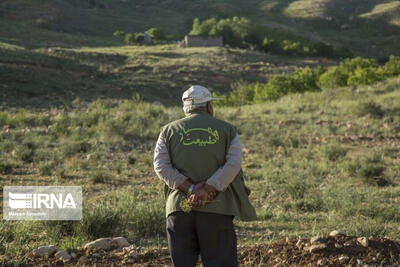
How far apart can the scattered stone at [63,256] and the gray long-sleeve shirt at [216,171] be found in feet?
5.90

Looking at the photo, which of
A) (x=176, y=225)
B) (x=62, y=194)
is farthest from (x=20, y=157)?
(x=176, y=225)

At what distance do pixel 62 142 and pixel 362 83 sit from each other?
64.3 feet

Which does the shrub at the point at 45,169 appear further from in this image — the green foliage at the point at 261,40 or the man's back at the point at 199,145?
the green foliage at the point at 261,40

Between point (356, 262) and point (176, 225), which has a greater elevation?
point (176, 225)

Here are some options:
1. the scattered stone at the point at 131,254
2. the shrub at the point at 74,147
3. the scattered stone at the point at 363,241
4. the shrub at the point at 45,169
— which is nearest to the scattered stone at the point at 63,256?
the scattered stone at the point at 131,254

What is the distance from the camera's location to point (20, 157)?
11148 millimetres

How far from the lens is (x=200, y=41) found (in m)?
56.9

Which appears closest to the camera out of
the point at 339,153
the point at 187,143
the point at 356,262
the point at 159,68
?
the point at 187,143

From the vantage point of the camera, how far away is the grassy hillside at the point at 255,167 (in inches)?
225

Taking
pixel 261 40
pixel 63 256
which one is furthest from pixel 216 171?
pixel 261 40

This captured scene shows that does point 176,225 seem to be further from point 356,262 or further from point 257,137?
point 257,137

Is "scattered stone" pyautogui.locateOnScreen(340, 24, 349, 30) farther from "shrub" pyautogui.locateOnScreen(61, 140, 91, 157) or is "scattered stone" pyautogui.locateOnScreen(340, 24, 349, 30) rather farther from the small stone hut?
"shrub" pyautogui.locateOnScreen(61, 140, 91, 157)

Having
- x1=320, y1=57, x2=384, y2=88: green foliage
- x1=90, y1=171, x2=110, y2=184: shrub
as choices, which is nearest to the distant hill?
x1=320, y1=57, x2=384, y2=88: green foliage

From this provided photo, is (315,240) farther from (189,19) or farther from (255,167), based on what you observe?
(189,19)
